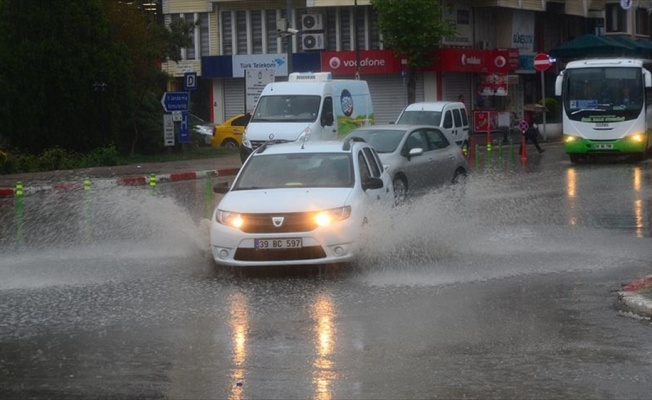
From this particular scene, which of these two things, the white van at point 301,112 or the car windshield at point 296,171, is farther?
the white van at point 301,112

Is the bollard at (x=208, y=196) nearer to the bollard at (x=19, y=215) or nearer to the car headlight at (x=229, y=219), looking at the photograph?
the bollard at (x=19, y=215)

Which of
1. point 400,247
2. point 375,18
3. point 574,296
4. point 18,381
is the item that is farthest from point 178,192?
point 375,18

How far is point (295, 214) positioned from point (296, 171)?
1577 mm

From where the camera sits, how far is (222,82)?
5950 cm

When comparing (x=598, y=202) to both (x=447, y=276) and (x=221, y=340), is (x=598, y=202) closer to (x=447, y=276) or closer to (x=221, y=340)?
(x=447, y=276)

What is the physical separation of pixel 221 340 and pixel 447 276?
397 centimetres

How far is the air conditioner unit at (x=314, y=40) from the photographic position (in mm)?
56219

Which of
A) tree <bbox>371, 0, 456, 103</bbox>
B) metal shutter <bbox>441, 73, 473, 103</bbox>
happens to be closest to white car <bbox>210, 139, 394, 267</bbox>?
tree <bbox>371, 0, 456, 103</bbox>

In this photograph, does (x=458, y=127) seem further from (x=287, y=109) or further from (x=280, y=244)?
(x=280, y=244)

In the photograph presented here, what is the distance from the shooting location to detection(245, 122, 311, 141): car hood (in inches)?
1214

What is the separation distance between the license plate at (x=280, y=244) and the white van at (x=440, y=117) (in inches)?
809

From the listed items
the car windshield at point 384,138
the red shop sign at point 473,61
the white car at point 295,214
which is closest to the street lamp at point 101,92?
the car windshield at point 384,138

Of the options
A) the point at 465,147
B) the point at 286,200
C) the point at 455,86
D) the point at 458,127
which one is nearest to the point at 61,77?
the point at 458,127

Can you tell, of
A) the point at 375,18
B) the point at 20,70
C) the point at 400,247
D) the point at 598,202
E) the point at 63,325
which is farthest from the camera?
the point at 375,18
